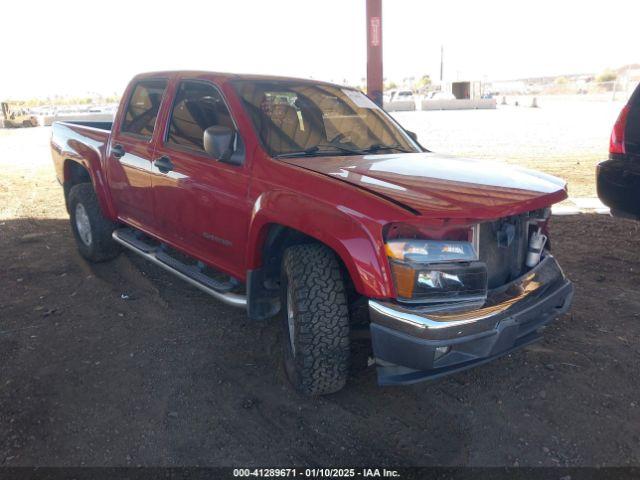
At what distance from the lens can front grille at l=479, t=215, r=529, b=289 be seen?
2777 mm

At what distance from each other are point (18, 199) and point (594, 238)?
843cm

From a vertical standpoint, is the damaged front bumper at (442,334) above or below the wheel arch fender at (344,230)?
below

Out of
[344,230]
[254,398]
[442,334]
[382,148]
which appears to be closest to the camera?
[442,334]

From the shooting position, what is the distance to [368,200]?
2.54 m

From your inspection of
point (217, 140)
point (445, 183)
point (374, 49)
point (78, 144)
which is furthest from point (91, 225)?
point (374, 49)

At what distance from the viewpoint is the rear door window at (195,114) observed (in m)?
3.66

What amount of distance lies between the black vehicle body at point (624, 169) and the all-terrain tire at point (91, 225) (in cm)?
469

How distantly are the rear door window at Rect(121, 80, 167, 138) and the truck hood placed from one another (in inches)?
64.5

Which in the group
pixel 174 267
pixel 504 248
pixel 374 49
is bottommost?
pixel 174 267

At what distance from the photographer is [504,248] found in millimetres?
2893

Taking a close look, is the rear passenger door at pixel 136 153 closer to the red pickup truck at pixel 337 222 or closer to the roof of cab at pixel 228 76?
the red pickup truck at pixel 337 222

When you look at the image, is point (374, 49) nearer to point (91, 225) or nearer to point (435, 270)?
point (91, 225)

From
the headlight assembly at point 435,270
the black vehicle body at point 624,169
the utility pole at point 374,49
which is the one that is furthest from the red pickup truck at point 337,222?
the utility pole at point 374,49

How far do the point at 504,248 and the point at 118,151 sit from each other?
10.7 feet
